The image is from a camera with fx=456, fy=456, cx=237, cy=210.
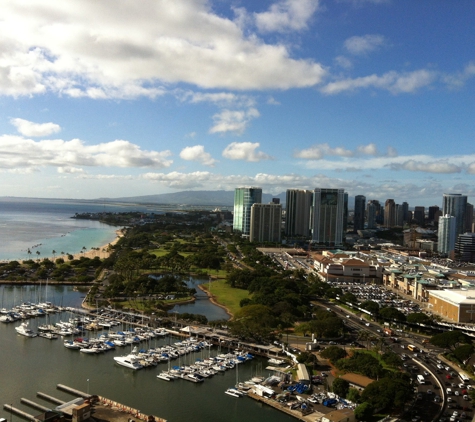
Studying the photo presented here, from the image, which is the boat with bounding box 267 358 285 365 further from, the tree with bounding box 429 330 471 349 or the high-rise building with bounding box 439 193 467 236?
the high-rise building with bounding box 439 193 467 236

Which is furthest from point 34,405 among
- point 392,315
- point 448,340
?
point 392,315

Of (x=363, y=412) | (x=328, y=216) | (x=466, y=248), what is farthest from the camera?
(x=328, y=216)

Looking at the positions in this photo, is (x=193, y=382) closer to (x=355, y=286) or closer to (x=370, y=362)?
(x=370, y=362)

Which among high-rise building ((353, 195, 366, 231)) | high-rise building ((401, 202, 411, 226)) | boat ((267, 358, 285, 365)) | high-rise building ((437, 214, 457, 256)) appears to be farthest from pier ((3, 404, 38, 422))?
high-rise building ((401, 202, 411, 226))

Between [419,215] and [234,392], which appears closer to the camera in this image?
[234,392]

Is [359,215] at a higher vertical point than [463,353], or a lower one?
Result: higher

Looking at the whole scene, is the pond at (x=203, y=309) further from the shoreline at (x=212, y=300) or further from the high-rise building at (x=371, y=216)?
the high-rise building at (x=371, y=216)

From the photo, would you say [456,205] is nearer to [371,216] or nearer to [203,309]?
[371,216]
